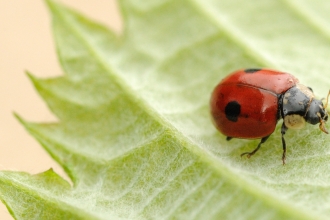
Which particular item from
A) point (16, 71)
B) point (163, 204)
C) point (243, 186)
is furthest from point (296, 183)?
point (16, 71)

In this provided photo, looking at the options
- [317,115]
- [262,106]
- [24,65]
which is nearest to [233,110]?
[262,106]

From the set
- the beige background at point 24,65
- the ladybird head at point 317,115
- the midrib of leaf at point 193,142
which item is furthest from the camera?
the beige background at point 24,65

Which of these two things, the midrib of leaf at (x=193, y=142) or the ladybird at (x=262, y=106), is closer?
the midrib of leaf at (x=193, y=142)

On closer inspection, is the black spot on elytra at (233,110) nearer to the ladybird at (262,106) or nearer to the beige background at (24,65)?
the ladybird at (262,106)

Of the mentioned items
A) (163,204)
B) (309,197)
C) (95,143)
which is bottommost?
(309,197)

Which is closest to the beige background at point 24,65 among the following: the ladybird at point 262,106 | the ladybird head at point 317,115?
the ladybird at point 262,106

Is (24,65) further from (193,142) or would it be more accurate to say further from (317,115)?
(317,115)

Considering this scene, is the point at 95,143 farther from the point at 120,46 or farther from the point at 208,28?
the point at 208,28
